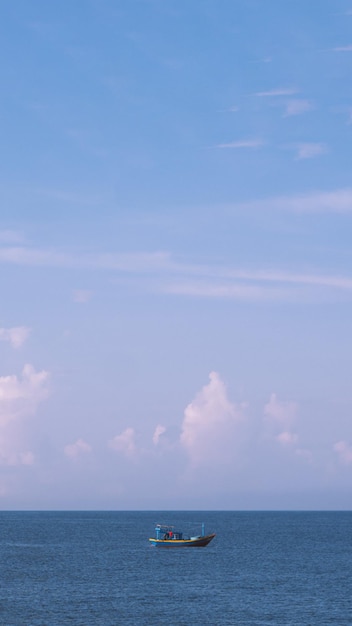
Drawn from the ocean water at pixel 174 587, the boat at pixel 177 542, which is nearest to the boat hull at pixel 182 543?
the boat at pixel 177 542

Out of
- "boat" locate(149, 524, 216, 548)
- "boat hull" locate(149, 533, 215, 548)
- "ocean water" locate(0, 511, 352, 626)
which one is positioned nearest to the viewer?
"ocean water" locate(0, 511, 352, 626)

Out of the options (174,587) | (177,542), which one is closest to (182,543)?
(177,542)

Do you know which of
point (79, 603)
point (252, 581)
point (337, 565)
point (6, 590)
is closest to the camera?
point (79, 603)

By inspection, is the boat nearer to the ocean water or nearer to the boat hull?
the boat hull

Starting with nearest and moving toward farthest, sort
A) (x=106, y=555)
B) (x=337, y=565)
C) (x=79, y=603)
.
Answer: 1. (x=79, y=603)
2. (x=337, y=565)
3. (x=106, y=555)

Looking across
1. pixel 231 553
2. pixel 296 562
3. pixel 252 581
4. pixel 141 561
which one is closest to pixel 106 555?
pixel 141 561

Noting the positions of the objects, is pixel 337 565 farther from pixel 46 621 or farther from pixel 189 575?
pixel 46 621

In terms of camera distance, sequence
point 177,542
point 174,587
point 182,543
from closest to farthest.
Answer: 1. point 174,587
2. point 177,542
3. point 182,543

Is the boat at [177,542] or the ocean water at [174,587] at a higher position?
the boat at [177,542]

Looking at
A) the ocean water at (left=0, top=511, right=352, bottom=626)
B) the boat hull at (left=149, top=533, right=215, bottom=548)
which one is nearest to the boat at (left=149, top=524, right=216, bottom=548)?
the boat hull at (left=149, top=533, right=215, bottom=548)

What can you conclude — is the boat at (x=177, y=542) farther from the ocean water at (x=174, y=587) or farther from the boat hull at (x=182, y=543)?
the ocean water at (x=174, y=587)

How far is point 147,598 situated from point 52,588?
1490 cm

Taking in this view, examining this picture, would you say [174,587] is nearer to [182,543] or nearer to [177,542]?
[177,542]

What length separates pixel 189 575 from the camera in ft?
385
